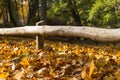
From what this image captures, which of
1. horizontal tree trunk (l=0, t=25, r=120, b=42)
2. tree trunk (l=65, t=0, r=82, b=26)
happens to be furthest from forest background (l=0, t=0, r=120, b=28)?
horizontal tree trunk (l=0, t=25, r=120, b=42)

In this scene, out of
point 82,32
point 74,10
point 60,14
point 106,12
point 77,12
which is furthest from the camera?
point 60,14

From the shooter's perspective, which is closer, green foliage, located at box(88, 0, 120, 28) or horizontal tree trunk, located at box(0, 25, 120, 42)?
horizontal tree trunk, located at box(0, 25, 120, 42)

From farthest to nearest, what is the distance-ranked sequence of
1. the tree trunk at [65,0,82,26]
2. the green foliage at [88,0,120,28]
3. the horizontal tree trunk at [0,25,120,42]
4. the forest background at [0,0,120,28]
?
the tree trunk at [65,0,82,26] < the forest background at [0,0,120,28] < the green foliage at [88,0,120,28] < the horizontal tree trunk at [0,25,120,42]

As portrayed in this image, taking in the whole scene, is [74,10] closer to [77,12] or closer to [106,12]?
[77,12]

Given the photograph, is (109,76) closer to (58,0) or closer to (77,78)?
(77,78)

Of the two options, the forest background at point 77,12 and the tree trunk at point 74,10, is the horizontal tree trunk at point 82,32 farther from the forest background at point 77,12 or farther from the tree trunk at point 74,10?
the tree trunk at point 74,10

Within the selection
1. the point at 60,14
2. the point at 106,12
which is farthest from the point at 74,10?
the point at 106,12

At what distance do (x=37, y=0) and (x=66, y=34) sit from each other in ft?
67.3

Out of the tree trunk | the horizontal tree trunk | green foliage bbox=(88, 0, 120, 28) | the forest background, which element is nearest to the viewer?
the horizontal tree trunk

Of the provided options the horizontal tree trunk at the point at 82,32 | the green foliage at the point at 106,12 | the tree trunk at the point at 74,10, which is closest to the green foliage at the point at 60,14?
the tree trunk at the point at 74,10

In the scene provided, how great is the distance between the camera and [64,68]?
13.8ft

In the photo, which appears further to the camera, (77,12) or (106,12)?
(77,12)

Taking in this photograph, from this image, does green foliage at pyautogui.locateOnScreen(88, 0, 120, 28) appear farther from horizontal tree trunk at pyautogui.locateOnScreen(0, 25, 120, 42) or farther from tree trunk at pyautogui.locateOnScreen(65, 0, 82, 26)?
horizontal tree trunk at pyautogui.locateOnScreen(0, 25, 120, 42)

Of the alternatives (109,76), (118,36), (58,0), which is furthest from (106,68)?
(58,0)
